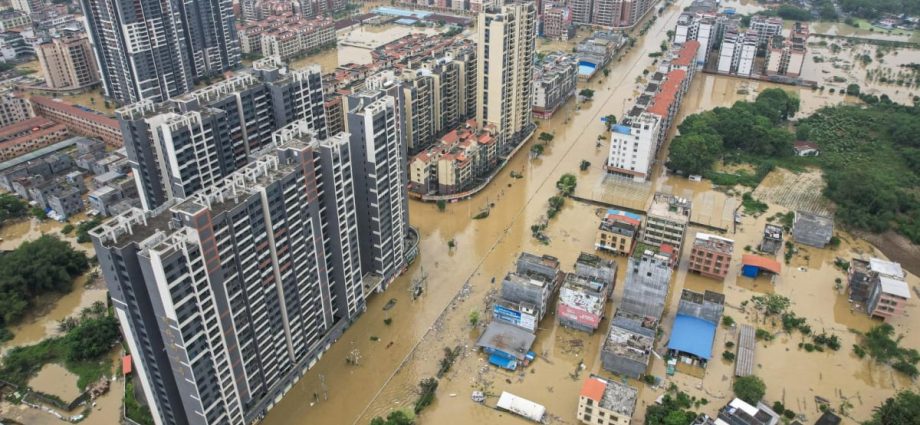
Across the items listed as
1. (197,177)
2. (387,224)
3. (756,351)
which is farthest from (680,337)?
(197,177)

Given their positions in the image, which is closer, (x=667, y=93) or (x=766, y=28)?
(x=667, y=93)

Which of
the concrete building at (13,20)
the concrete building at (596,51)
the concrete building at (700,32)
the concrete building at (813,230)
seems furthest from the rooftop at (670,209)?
the concrete building at (13,20)

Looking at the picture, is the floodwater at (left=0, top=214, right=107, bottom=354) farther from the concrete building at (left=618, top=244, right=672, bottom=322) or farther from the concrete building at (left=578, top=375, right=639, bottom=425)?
the concrete building at (left=618, top=244, right=672, bottom=322)

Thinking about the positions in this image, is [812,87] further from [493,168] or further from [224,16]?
[224,16]

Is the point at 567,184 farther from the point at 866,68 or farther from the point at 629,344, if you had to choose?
the point at 866,68

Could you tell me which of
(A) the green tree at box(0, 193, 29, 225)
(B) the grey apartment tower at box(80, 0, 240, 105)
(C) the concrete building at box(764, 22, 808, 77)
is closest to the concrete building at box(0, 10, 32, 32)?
(B) the grey apartment tower at box(80, 0, 240, 105)

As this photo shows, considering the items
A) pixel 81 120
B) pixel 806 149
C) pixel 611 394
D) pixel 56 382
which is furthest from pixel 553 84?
pixel 56 382

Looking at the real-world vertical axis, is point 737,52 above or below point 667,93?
below
